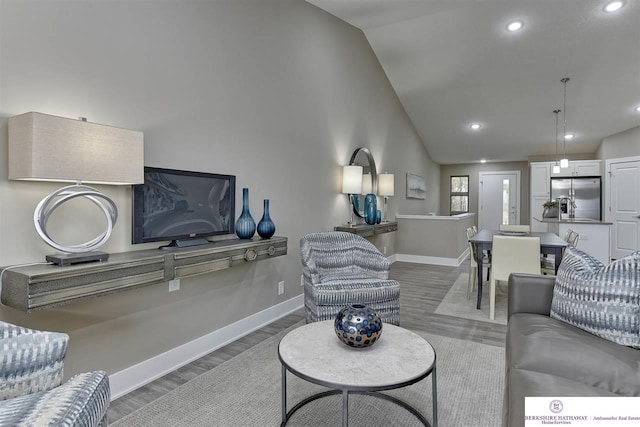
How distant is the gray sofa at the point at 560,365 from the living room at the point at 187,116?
2.09 m

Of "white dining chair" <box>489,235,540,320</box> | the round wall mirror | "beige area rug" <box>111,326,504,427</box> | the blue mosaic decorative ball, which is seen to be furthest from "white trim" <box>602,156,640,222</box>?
the blue mosaic decorative ball

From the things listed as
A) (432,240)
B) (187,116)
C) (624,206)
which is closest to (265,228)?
(187,116)

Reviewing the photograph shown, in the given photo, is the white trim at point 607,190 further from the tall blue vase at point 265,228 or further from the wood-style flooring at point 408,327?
the tall blue vase at point 265,228

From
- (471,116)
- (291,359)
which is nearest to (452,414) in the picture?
(291,359)

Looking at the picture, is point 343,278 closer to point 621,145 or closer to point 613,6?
point 613,6

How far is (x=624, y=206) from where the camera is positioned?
6.66m

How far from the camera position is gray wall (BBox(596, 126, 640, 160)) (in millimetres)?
6480

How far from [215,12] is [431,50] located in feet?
12.0

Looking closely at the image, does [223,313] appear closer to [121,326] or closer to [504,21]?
[121,326]

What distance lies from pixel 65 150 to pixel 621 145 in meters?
→ 8.88

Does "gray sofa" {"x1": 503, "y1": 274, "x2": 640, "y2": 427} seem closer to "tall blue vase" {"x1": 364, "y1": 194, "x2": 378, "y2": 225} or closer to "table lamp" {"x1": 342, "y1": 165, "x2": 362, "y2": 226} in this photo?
"table lamp" {"x1": 342, "y1": 165, "x2": 362, "y2": 226}

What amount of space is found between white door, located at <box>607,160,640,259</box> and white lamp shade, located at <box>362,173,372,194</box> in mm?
4952

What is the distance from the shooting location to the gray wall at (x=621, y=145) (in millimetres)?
6480

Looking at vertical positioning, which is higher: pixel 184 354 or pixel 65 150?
pixel 65 150
